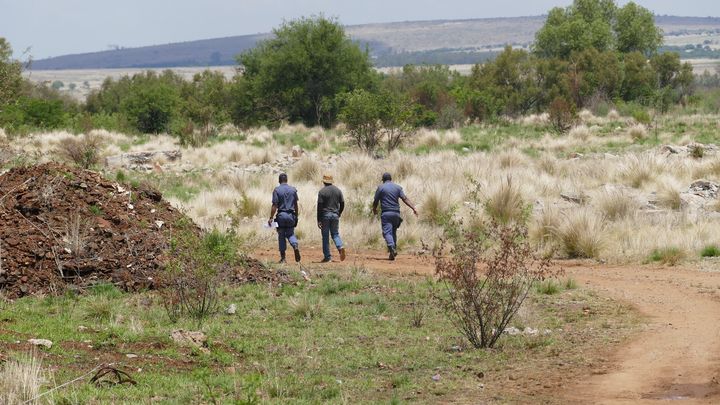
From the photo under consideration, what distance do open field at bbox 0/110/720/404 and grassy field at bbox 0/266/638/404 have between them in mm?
30

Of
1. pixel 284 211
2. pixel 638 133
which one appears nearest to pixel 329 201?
pixel 284 211

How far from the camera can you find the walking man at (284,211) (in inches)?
663

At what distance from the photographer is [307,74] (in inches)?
2112

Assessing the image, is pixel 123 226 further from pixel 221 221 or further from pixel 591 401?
pixel 591 401

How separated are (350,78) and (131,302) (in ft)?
135

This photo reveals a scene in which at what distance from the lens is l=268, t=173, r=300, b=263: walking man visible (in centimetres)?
1684

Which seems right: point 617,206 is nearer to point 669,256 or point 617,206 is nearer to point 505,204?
point 505,204

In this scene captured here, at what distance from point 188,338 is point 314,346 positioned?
4.27ft

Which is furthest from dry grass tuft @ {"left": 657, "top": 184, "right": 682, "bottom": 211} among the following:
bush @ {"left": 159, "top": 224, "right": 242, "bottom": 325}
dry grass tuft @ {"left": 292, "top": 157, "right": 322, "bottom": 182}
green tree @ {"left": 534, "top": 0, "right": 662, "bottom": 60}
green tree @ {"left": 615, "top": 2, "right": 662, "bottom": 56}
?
green tree @ {"left": 615, "top": 2, "right": 662, "bottom": 56}

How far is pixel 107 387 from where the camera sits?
8.41 metres

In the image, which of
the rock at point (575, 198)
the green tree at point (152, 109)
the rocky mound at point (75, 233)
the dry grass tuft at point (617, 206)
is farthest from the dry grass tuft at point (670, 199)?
the green tree at point (152, 109)

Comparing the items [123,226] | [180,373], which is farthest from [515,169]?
[180,373]

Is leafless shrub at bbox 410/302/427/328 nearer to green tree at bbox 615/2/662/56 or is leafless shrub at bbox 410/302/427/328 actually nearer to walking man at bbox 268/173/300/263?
walking man at bbox 268/173/300/263

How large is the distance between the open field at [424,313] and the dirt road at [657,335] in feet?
0.10
